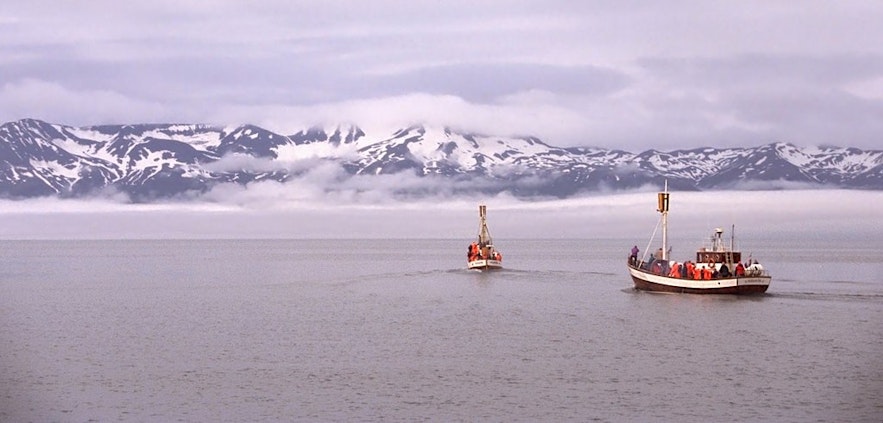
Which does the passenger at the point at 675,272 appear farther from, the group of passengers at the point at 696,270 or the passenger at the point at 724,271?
the passenger at the point at 724,271

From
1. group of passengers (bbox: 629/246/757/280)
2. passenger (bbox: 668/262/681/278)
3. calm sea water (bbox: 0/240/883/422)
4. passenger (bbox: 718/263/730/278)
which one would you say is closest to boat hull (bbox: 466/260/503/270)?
calm sea water (bbox: 0/240/883/422)

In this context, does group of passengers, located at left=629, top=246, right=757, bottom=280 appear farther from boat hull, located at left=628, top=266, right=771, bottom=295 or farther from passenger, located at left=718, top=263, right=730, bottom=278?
boat hull, located at left=628, top=266, right=771, bottom=295

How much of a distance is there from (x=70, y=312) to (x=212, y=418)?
2587 inches

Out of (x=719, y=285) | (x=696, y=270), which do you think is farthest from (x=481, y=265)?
(x=719, y=285)

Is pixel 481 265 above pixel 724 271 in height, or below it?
below

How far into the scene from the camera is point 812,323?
3979 inches

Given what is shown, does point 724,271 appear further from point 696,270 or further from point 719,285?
point 696,270

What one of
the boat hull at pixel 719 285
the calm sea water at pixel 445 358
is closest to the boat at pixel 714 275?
the boat hull at pixel 719 285

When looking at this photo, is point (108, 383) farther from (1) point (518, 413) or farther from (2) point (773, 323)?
(2) point (773, 323)

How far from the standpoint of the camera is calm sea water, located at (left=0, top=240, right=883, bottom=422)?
2377 inches

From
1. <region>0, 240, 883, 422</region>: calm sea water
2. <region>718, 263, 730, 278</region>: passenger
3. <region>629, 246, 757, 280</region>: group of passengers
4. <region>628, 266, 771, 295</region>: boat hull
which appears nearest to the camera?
<region>0, 240, 883, 422</region>: calm sea water

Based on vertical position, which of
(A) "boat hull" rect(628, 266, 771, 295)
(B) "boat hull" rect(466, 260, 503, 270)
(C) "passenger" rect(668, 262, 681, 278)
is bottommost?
(B) "boat hull" rect(466, 260, 503, 270)

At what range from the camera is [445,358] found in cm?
7781

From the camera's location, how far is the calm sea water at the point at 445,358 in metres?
60.4
